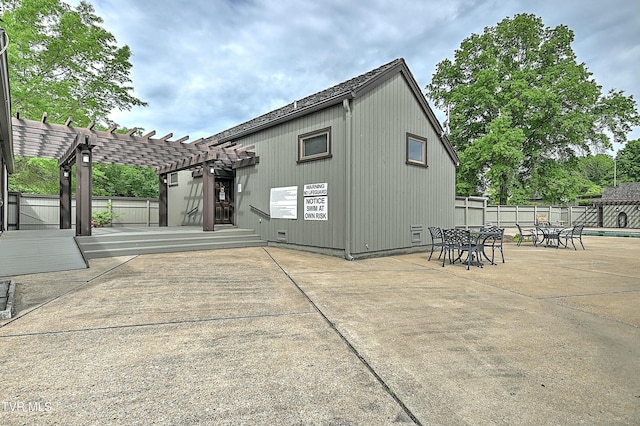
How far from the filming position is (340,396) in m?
1.88

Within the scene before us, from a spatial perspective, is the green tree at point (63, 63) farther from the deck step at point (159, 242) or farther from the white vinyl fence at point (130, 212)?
the deck step at point (159, 242)

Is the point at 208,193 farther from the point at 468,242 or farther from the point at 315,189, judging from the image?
the point at 468,242

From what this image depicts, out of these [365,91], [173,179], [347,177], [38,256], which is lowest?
[38,256]

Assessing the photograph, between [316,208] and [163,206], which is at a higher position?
[163,206]

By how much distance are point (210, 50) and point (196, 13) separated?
9.77ft

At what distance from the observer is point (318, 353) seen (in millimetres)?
2469

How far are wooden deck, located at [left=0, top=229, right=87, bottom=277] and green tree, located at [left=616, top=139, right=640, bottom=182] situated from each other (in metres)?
54.7

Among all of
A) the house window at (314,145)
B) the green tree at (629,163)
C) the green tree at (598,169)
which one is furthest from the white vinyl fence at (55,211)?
the green tree at (598,169)

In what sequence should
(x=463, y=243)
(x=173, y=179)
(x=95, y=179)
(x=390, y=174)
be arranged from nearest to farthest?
(x=463, y=243) → (x=390, y=174) → (x=173, y=179) → (x=95, y=179)

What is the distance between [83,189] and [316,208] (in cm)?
594

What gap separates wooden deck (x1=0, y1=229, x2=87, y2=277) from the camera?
5.49 m

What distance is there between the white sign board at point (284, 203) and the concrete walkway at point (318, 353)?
419 centimetres

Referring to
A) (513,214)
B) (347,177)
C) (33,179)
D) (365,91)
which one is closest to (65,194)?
(33,179)

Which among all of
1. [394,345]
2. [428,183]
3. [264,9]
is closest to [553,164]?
[428,183]
